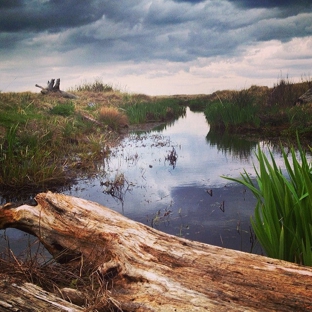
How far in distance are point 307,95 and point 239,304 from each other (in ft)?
55.8

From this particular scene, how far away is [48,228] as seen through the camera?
11.6 ft

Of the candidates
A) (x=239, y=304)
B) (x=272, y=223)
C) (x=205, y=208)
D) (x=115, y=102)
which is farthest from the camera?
(x=115, y=102)

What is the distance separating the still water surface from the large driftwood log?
59.4 inches

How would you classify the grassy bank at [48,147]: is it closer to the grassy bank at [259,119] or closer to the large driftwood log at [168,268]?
the large driftwood log at [168,268]

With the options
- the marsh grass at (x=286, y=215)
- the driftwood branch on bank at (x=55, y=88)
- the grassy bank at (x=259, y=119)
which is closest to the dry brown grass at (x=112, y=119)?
the grassy bank at (x=259, y=119)

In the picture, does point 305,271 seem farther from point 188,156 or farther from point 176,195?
point 188,156

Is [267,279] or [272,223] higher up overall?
[272,223]

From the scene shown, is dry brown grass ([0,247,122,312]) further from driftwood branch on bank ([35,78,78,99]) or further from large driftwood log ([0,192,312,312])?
driftwood branch on bank ([35,78,78,99])

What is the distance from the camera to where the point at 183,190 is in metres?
6.38

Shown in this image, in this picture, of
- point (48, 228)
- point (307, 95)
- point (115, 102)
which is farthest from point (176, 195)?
point (115, 102)

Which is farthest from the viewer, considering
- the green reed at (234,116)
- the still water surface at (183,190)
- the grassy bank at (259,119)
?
the green reed at (234,116)

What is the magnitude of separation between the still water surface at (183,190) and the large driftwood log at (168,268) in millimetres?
1509

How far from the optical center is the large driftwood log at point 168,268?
2260 mm

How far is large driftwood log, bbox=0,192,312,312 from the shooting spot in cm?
226
